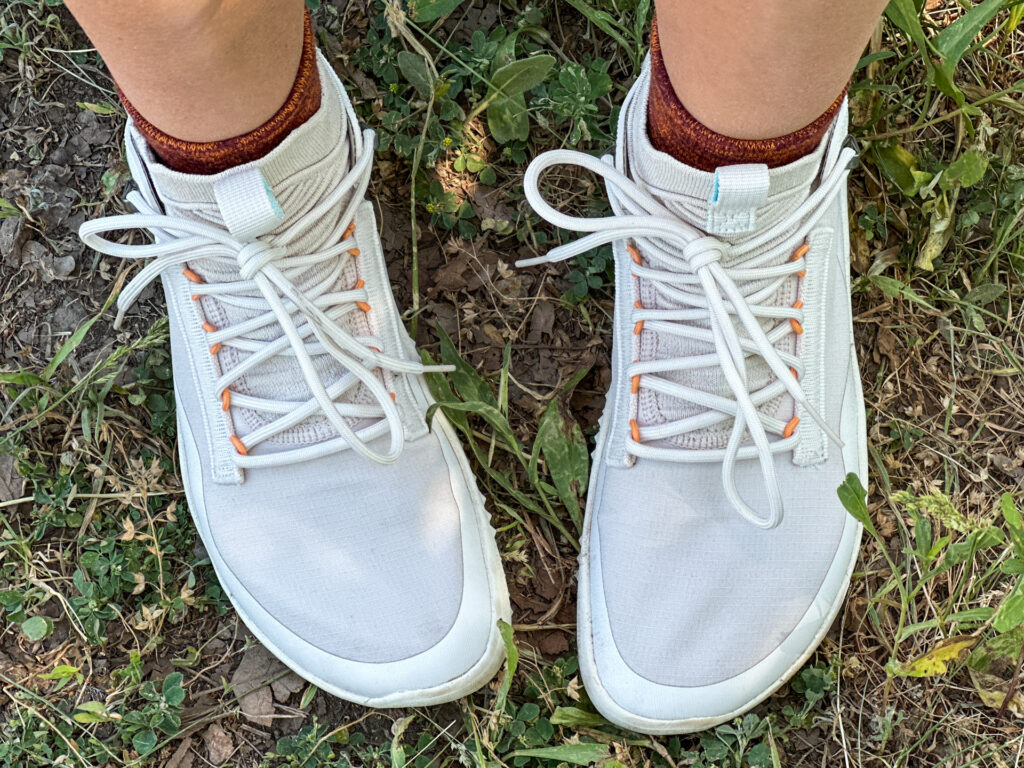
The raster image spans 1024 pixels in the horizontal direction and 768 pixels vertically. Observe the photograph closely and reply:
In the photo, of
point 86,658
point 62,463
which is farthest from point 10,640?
point 62,463

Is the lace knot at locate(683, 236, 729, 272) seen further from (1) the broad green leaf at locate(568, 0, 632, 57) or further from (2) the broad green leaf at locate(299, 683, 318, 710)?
(2) the broad green leaf at locate(299, 683, 318, 710)

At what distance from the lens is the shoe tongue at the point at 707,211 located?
101 cm

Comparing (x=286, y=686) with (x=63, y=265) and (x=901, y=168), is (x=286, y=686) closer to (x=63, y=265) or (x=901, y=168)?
(x=63, y=265)

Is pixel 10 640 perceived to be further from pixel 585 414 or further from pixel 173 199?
pixel 585 414

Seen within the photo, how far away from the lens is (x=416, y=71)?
1479 millimetres

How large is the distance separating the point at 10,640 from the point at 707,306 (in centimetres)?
117

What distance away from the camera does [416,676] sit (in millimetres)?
1250

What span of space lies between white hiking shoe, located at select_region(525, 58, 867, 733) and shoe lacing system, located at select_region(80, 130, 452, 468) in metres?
0.28

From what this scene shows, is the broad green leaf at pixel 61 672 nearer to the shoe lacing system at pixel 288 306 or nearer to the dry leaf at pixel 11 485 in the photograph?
the dry leaf at pixel 11 485

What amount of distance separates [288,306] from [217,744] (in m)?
0.69

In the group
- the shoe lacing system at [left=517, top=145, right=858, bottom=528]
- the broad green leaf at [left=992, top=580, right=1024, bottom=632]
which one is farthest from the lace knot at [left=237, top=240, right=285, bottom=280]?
the broad green leaf at [left=992, top=580, right=1024, bottom=632]

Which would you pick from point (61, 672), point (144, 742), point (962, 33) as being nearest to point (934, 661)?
point (962, 33)

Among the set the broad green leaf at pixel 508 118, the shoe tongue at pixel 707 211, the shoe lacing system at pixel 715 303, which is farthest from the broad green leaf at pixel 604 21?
the shoe lacing system at pixel 715 303

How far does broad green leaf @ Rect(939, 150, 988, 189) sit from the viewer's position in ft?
4.64
